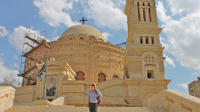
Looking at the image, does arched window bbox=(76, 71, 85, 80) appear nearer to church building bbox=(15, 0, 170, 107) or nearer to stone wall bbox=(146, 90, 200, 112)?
church building bbox=(15, 0, 170, 107)

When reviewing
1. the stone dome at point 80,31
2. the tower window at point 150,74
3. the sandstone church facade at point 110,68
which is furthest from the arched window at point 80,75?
the tower window at point 150,74

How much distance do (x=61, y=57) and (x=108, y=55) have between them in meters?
8.15

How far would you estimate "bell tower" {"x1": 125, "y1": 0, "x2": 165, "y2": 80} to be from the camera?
27483mm

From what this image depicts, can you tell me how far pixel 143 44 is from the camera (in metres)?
28.7

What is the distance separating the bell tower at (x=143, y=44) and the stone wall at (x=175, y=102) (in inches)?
516

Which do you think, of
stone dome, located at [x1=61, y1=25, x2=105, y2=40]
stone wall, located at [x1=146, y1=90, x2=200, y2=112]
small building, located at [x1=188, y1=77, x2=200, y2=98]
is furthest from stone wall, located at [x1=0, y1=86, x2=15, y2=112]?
stone dome, located at [x1=61, y1=25, x2=105, y2=40]

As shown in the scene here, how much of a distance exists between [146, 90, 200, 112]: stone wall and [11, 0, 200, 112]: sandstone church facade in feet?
17.6

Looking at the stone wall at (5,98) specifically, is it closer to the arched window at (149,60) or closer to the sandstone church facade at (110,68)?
the sandstone church facade at (110,68)

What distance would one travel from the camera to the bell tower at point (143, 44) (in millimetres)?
27483

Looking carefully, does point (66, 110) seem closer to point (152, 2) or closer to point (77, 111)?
point (77, 111)

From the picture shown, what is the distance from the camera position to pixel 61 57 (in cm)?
3716

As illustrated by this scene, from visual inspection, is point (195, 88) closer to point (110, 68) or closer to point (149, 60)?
point (149, 60)

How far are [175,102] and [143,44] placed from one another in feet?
59.5

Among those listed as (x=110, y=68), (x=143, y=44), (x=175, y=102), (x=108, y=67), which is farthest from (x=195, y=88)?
(x=175, y=102)
